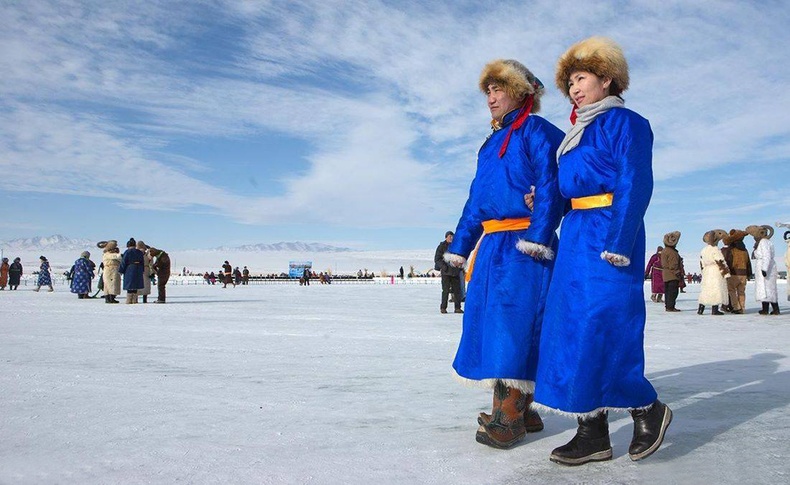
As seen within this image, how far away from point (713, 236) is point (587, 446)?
1071cm

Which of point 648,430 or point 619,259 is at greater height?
point 619,259

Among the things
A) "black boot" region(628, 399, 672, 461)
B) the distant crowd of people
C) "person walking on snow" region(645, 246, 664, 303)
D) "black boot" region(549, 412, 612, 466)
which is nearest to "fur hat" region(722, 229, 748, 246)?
the distant crowd of people

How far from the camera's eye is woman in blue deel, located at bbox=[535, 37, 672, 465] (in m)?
2.46

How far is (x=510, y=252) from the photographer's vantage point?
292cm

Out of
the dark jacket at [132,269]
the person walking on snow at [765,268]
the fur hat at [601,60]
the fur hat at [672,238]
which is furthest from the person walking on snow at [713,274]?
the dark jacket at [132,269]

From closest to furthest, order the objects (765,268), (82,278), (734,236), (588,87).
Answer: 1. (588,87)
2. (765,268)
3. (734,236)
4. (82,278)

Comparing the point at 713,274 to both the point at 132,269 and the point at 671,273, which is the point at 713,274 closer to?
the point at 671,273

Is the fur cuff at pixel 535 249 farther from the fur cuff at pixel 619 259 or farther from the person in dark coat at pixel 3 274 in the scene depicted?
the person in dark coat at pixel 3 274

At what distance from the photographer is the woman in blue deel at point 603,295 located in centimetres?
246

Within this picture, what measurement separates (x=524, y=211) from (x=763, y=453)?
1.43 m

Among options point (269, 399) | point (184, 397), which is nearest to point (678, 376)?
point (269, 399)

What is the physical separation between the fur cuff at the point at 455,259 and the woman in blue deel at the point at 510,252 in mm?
68

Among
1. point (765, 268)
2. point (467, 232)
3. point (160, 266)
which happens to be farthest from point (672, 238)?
point (160, 266)

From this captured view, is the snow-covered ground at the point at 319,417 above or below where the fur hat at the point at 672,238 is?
below
